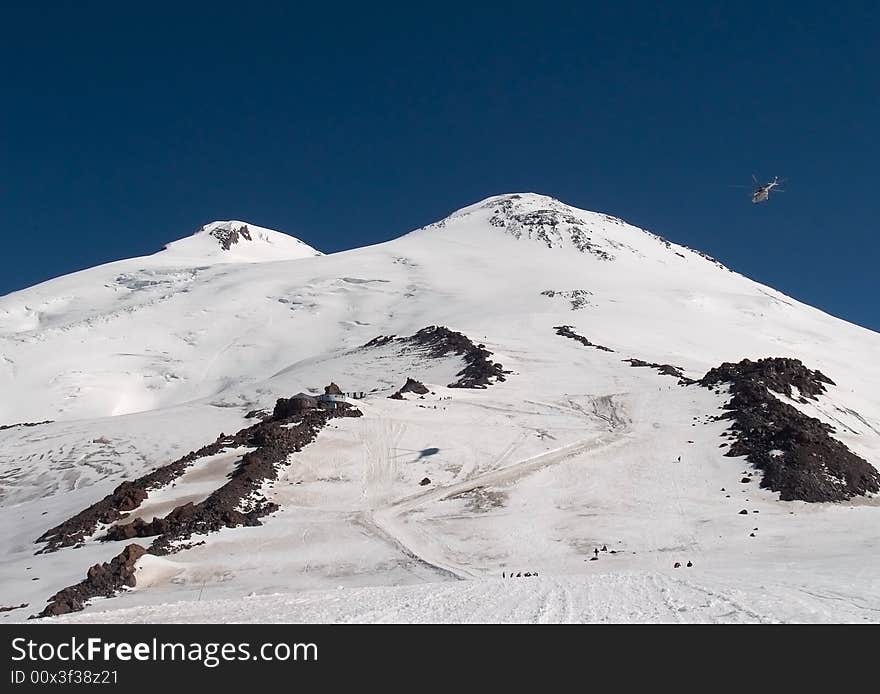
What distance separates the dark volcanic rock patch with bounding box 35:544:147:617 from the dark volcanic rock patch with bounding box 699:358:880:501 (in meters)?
16.7

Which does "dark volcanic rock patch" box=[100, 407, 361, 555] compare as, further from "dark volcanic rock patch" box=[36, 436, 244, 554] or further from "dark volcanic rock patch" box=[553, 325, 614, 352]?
"dark volcanic rock patch" box=[553, 325, 614, 352]

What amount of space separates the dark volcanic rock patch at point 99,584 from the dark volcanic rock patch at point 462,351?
21850 millimetres

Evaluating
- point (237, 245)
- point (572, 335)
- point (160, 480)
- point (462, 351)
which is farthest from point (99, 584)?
point (237, 245)

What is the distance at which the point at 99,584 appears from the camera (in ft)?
43.9

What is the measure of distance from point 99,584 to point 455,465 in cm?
1190

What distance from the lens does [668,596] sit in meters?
9.84

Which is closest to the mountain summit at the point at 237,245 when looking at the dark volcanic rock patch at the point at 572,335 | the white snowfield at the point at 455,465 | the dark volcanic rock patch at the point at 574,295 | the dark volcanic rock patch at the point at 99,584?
the white snowfield at the point at 455,465

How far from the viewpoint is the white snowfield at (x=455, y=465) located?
35.2 feet

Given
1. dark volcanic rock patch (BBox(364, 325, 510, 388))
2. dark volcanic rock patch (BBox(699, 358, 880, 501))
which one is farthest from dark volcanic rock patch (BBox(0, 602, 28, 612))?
dark volcanic rock patch (BBox(364, 325, 510, 388))

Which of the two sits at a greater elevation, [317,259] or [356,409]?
[317,259]

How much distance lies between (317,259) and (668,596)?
92.1 m

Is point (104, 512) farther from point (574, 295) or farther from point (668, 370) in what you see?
point (574, 295)
